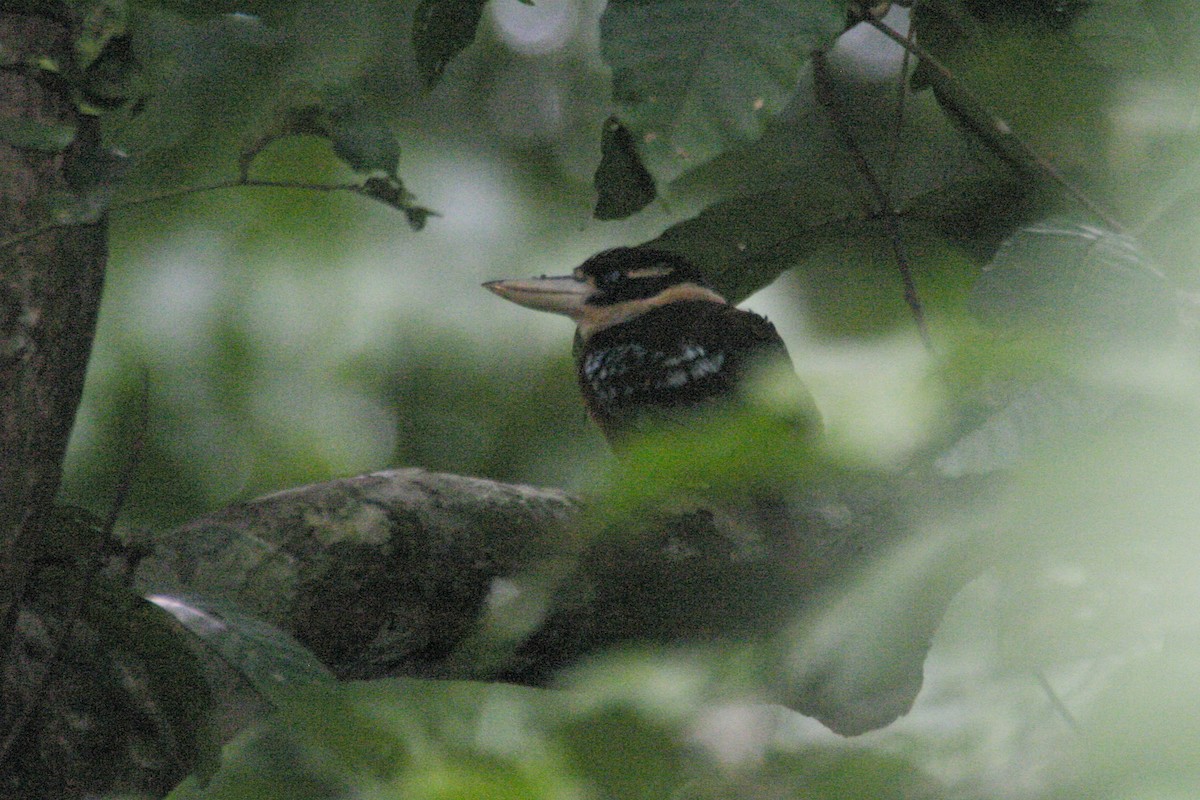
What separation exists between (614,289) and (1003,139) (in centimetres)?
147

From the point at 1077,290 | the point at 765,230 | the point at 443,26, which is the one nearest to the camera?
the point at 1077,290

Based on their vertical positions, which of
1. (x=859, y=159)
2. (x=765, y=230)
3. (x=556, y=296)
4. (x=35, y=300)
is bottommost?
(x=556, y=296)

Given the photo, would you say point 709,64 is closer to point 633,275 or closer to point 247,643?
point 247,643

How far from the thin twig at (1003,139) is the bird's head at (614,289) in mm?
1321

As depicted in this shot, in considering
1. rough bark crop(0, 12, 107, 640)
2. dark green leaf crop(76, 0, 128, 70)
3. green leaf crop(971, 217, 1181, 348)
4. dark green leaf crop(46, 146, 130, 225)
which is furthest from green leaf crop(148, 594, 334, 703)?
green leaf crop(971, 217, 1181, 348)

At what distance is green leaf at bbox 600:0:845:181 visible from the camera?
3.44 ft

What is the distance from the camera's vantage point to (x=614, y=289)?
9.24ft

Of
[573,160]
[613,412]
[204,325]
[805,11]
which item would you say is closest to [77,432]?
[204,325]

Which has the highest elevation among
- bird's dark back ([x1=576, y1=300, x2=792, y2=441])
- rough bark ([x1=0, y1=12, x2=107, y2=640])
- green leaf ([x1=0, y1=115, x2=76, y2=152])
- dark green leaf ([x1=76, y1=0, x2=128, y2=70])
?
dark green leaf ([x1=76, y1=0, x2=128, y2=70])

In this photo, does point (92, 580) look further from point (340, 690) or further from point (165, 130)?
point (340, 690)

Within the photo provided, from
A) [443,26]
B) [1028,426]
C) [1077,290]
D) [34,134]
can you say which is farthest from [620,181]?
[1028,426]

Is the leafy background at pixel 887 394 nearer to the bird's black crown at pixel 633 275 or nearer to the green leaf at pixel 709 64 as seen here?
the green leaf at pixel 709 64

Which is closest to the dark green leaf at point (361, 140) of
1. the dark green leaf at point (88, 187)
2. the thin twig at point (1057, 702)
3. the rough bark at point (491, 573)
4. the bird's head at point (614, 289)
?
the dark green leaf at point (88, 187)

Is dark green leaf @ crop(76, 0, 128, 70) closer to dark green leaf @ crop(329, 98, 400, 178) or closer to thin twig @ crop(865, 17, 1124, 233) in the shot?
dark green leaf @ crop(329, 98, 400, 178)
